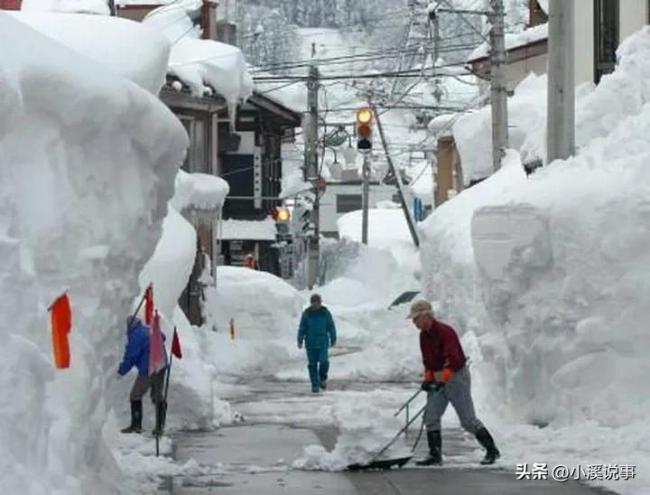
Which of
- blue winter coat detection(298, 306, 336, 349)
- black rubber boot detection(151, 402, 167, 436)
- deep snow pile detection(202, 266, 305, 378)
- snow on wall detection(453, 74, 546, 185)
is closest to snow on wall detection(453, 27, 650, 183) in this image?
blue winter coat detection(298, 306, 336, 349)

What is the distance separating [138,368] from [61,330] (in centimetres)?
687

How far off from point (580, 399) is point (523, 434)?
27.1 inches

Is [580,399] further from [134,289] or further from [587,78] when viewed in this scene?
[587,78]

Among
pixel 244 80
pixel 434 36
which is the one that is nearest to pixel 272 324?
pixel 244 80

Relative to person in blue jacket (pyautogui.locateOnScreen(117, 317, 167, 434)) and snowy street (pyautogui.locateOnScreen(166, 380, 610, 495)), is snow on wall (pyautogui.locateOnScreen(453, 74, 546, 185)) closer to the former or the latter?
snowy street (pyautogui.locateOnScreen(166, 380, 610, 495))

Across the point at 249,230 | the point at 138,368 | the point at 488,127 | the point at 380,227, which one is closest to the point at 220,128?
the point at 249,230

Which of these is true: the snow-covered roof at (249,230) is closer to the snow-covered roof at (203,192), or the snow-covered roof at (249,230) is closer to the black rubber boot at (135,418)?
the snow-covered roof at (203,192)

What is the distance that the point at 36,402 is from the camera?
7.80 metres

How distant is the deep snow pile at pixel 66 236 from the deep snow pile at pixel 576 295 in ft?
16.6

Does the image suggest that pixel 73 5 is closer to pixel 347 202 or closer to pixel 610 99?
pixel 610 99

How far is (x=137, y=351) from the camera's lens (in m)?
15.2

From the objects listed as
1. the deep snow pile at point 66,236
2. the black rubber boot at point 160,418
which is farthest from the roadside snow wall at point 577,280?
the deep snow pile at point 66,236

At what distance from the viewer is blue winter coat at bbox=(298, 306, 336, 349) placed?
77.6ft

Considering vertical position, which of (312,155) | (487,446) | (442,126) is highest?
(487,446)
